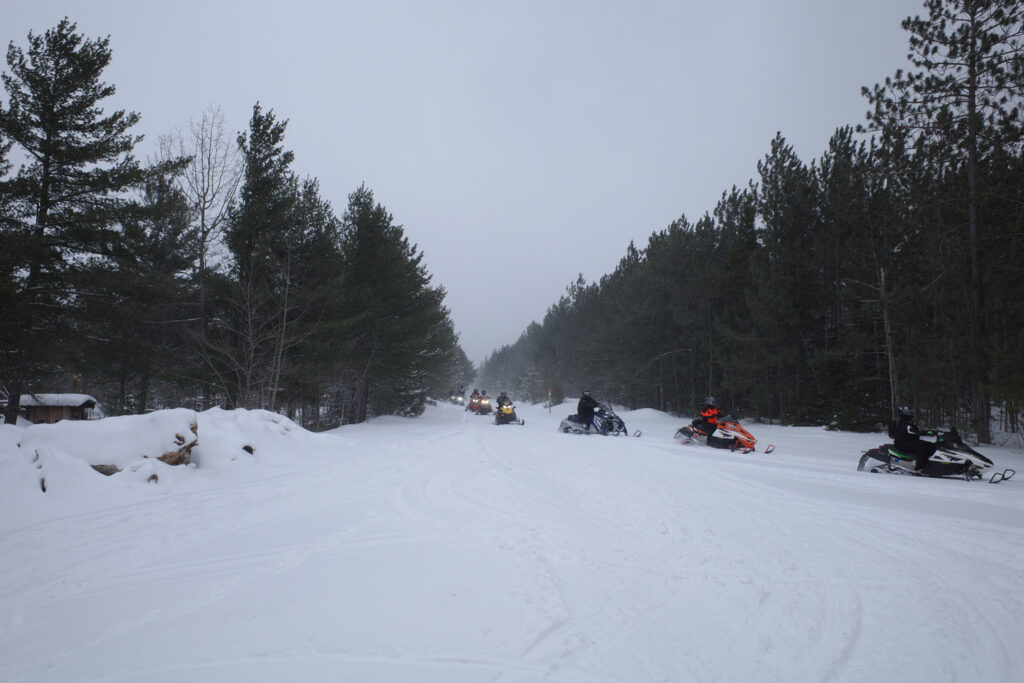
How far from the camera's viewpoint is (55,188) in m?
11.6

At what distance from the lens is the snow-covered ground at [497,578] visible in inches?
98.0

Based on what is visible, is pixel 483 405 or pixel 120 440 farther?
pixel 483 405

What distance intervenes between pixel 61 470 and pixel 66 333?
Result: 8.75m

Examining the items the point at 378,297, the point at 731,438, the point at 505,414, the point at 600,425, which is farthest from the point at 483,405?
the point at 731,438

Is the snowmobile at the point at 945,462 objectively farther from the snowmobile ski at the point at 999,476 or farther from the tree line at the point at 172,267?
the tree line at the point at 172,267

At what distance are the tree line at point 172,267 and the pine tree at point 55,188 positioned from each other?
0.03 meters

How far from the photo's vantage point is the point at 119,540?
4336 millimetres

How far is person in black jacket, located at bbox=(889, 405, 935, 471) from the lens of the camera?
7895 millimetres

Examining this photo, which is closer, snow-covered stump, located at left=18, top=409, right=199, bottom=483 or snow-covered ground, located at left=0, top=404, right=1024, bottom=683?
snow-covered ground, located at left=0, top=404, right=1024, bottom=683

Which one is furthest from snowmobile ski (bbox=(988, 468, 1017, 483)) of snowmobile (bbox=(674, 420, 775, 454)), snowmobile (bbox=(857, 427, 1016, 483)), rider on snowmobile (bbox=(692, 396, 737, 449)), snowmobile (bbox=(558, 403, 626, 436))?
snowmobile (bbox=(558, 403, 626, 436))

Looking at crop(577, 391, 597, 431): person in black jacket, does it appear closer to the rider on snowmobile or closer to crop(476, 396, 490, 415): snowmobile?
the rider on snowmobile

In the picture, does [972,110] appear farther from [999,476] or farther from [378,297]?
[378,297]

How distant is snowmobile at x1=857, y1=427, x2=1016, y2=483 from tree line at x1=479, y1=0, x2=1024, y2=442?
4317mm

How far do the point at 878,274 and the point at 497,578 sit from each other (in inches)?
754
